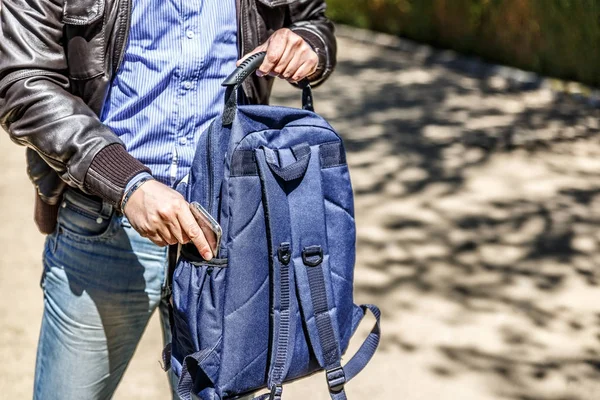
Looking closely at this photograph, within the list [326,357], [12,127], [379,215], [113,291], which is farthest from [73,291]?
[379,215]

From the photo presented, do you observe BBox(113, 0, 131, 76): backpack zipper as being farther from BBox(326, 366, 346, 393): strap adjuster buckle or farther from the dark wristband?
BBox(326, 366, 346, 393): strap adjuster buckle

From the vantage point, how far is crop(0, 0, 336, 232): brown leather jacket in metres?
1.76

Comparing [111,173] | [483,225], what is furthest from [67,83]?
[483,225]

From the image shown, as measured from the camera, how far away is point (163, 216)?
1673mm

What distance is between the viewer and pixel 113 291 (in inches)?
80.8

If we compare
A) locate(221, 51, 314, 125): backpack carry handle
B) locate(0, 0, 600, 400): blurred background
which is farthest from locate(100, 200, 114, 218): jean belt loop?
locate(0, 0, 600, 400): blurred background

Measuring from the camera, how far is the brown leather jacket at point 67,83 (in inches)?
69.4

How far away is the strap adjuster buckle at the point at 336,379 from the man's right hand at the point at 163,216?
0.37 m

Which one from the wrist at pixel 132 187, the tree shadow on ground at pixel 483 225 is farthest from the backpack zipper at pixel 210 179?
the tree shadow on ground at pixel 483 225

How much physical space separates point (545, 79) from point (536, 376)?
5197 mm

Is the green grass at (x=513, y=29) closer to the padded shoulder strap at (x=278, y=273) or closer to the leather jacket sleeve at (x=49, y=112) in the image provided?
the padded shoulder strap at (x=278, y=273)

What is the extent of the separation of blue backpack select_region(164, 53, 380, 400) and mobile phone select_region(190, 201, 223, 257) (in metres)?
0.04

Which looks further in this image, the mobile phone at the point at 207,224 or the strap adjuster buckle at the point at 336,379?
the strap adjuster buckle at the point at 336,379

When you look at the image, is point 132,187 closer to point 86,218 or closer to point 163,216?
point 163,216
